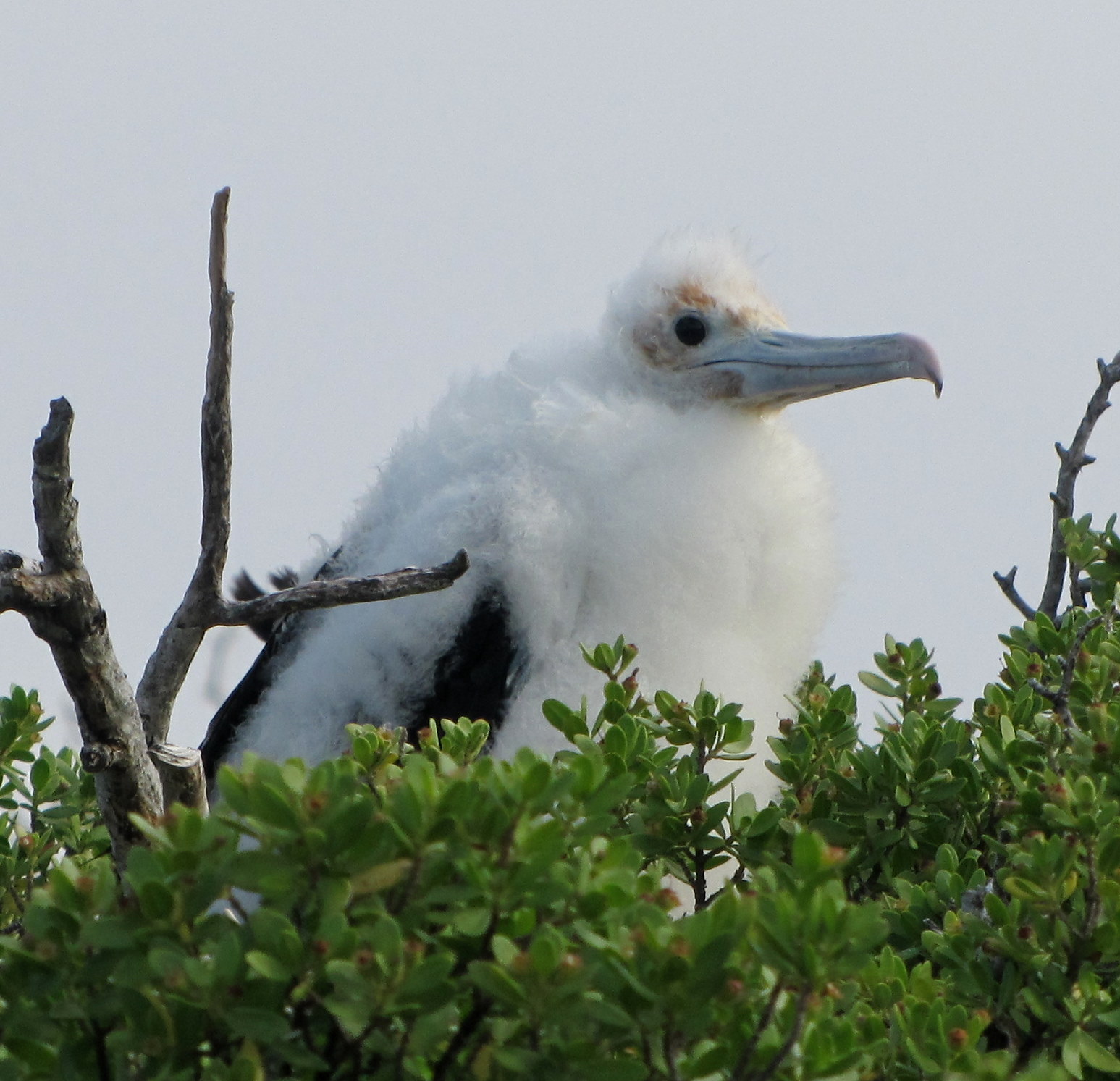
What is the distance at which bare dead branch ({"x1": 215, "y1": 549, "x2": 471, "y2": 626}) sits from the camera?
1572 millimetres

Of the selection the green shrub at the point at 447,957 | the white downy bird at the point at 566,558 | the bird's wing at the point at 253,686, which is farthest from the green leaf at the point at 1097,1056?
the bird's wing at the point at 253,686

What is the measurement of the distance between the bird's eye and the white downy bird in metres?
0.13

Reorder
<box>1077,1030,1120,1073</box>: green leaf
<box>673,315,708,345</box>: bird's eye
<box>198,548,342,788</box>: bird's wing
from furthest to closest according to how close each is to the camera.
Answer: <box>673,315,708,345</box>: bird's eye → <box>198,548,342,788</box>: bird's wing → <box>1077,1030,1120,1073</box>: green leaf

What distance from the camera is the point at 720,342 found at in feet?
10.1

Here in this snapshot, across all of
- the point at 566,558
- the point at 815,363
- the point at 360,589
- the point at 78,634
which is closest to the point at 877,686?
the point at 566,558

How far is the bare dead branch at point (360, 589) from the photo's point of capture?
1.57m

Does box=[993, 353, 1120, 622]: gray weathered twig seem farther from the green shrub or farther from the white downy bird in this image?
the green shrub

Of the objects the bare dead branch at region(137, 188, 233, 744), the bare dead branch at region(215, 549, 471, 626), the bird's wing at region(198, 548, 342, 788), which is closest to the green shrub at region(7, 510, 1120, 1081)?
the bare dead branch at region(215, 549, 471, 626)

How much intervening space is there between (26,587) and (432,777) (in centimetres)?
56

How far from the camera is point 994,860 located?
192 cm

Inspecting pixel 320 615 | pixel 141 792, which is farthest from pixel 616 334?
pixel 141 792

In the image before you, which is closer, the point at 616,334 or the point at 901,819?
the point at 901,819

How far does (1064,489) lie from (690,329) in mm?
Answer: 814

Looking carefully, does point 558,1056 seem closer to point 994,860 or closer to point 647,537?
point 994,860
